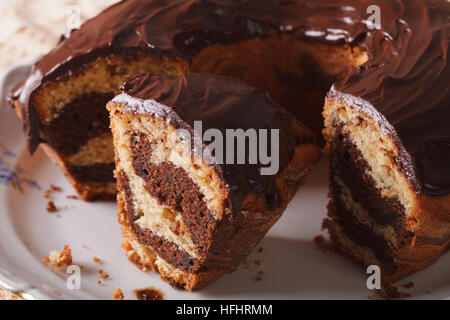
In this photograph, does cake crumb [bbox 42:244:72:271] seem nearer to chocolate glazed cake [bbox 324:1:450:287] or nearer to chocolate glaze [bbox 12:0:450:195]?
chocolate glaze [bbox 12:0:450:195]

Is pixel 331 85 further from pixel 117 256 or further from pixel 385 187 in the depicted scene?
pixel 117 256

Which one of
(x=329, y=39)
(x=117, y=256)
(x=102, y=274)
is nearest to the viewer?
(x=102, y=274)

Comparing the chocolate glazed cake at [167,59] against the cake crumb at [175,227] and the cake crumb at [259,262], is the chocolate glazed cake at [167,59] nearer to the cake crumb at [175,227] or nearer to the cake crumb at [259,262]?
the cake crumb at [175,227]

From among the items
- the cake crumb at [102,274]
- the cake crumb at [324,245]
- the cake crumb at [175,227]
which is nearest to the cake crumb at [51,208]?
the cake crumb at [102,274]

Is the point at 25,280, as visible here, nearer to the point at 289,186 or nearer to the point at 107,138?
the point at 107,138

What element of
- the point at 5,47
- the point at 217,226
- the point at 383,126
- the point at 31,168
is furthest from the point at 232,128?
the point at 5,47

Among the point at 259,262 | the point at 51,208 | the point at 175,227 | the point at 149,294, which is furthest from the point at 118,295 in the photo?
the point at 51,208

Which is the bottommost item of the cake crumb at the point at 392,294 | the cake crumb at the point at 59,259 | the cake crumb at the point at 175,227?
the cake crumb at the point at 392,294
